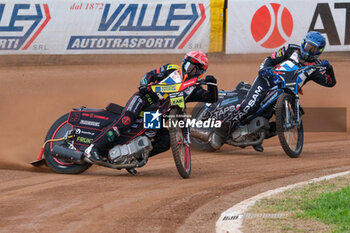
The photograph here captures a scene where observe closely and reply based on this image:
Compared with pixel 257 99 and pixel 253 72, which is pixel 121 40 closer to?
pixel 253 72

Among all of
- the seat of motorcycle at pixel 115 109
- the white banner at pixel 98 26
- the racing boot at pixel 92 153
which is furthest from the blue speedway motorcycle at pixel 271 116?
the white banner at pixel 98 26

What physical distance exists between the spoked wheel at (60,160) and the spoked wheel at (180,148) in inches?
60.5

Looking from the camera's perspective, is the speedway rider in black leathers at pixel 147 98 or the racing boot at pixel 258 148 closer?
the speedway rider in black leathers at pixel 147 98

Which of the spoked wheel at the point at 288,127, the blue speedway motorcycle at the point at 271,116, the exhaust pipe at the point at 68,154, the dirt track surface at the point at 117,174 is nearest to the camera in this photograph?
the dirt track surface at the point at 117,174

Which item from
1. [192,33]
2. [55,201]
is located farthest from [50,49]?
[55,201]

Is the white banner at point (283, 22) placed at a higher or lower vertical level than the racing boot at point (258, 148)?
higher

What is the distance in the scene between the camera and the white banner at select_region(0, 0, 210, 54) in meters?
19.5

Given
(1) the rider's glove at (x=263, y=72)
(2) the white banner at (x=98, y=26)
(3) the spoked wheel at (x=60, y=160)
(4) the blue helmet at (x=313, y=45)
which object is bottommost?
(3) the spoked wheel at (x=60, y=160)

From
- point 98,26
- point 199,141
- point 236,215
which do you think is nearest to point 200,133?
point 199,141

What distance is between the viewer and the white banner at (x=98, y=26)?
19.5 metres

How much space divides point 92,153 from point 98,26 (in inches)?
369

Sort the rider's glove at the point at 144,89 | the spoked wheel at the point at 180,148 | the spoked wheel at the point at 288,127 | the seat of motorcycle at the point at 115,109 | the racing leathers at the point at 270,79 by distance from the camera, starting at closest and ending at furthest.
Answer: the spoked wheel at the point at 180,148
the rider's glove at the point at 144,89
the seat of motorcycle at the point at 115,109
the spoked wheel at the point at 288,127
the racing leathers at the point at 270,79

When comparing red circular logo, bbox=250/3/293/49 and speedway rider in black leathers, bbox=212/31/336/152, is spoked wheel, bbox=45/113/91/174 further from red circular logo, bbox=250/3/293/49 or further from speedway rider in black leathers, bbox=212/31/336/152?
red circular logo, bbox=250/3/293/49

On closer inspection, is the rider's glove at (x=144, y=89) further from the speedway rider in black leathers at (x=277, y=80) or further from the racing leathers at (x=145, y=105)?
the speedway rider in black leathers at (x=277, y=80)
